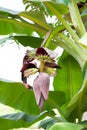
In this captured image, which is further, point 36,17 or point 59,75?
point 59,75

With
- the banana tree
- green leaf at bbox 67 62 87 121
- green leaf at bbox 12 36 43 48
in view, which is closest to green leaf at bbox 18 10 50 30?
the banana tree

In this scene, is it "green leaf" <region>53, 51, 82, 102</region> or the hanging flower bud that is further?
"green leaf" <region>53, 51, 82, 102</region>

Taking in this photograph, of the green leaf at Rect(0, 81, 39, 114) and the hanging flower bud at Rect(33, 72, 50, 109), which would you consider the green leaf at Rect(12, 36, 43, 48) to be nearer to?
the green leaf at Rect(0, 81, 39, 114)

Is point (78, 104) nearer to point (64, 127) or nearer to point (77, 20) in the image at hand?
point (64, 127)

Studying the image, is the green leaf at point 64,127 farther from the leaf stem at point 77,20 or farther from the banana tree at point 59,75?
the leaf stem at point 77,20

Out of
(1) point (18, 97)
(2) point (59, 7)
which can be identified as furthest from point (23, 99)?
(2) point (59, 7)

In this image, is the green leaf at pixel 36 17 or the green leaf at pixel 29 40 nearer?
the green leaf at pixel 36 17

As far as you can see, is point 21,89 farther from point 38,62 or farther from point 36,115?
point 38,62

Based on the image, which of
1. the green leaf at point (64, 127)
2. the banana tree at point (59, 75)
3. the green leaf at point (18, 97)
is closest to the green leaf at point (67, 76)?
the banana tree at point (59, 75)

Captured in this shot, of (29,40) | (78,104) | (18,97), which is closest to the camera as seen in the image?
(78,104)
